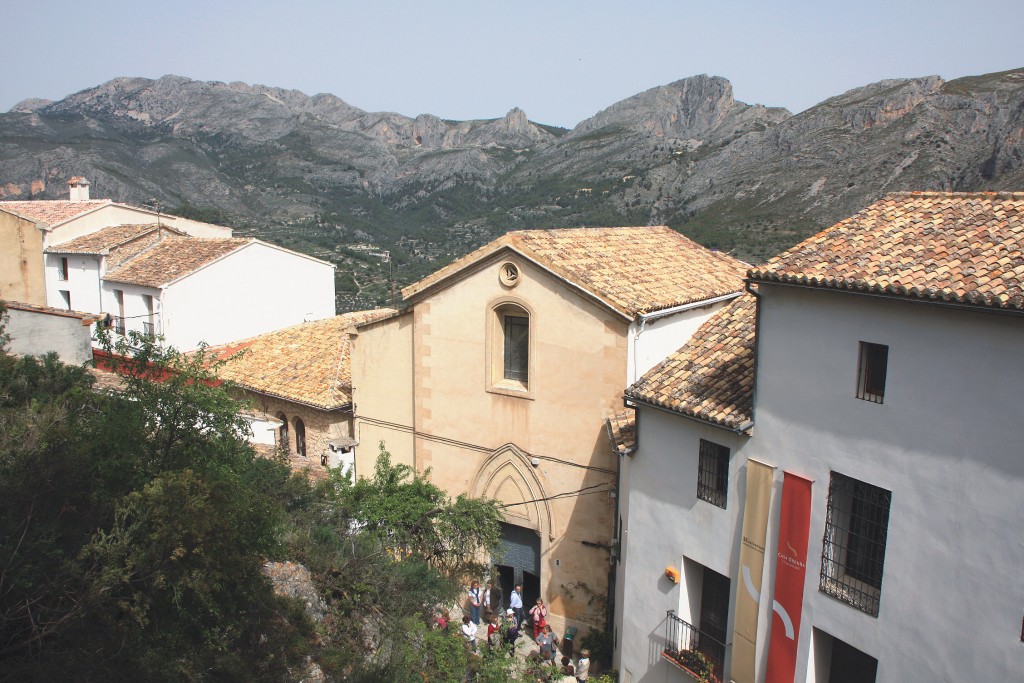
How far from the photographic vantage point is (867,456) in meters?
10.4

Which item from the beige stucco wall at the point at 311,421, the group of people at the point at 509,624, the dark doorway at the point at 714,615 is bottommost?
the group of people at the point at 509,624

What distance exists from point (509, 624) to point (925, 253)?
11537 millimetres

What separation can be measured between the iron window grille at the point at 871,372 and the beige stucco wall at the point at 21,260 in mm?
34568

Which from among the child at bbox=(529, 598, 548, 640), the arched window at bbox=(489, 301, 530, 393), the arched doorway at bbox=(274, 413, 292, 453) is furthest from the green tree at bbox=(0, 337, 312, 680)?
the arched doorway at bbox=(274, 413, 292, 453)

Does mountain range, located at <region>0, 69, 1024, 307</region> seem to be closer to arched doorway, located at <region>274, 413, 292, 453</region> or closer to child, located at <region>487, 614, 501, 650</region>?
arched doorway, located at <region>274, 413, 292, 453</region>

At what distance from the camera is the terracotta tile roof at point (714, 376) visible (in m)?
12.7

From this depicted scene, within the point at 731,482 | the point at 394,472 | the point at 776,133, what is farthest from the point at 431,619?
the point at 776,133

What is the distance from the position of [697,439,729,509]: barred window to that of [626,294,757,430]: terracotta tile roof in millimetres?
692

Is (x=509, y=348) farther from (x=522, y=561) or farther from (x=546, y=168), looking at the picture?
(x=546, y=168)

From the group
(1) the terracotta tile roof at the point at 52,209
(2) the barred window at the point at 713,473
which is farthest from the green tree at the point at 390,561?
(1) the terracotta tile roof at the point at 52,209

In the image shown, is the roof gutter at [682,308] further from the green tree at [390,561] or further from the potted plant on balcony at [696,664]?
the potted plant on balcony at [696,664]

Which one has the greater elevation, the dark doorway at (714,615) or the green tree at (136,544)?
the green tree at (136,544)

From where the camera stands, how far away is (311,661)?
39.3 feet

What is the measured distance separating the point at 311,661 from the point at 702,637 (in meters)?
6.57
